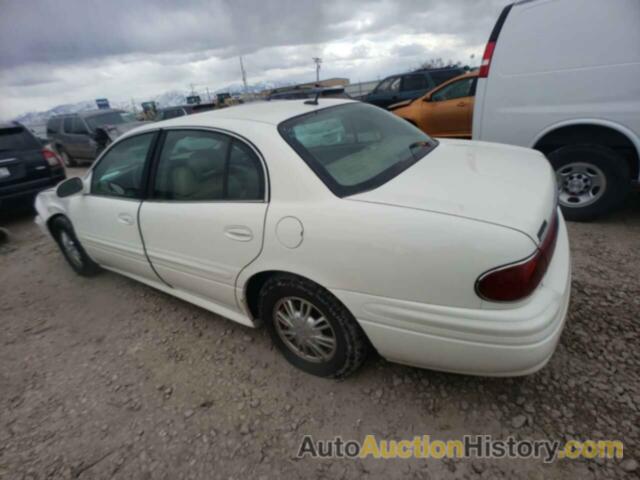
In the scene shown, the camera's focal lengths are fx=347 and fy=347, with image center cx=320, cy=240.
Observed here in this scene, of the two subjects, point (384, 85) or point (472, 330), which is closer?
point (472, 330)

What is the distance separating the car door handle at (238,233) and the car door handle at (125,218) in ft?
3.43

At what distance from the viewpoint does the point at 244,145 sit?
1.95m

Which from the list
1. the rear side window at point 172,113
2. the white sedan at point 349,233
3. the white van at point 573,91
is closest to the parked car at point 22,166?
the white sedan at point 349,233

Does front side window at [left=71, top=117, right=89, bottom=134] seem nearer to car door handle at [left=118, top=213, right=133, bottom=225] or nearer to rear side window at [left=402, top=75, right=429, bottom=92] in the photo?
car door handle at [left=118, top=213, right=133, bottom=225]

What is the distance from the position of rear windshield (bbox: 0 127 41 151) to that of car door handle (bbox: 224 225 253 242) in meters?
5.67

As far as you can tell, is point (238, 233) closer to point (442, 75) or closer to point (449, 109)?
point (449, 109)

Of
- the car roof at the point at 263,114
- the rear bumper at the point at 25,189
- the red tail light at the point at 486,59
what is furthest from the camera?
the rear bumper at the point at 25,189

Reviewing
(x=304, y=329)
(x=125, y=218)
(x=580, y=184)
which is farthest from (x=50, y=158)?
(x=580, y=184)

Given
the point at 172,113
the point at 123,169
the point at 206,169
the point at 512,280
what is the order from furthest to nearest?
the point at 172,113 < the point at 123,169 < the point at 206,169 < the point at 512,280

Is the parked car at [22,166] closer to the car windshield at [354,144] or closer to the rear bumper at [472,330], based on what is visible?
the car windshield at [354,144]

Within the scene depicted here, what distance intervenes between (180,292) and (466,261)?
210 centimetres

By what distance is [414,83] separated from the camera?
10.3 metres

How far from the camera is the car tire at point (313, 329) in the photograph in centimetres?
181

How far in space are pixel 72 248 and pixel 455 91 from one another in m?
6.10
